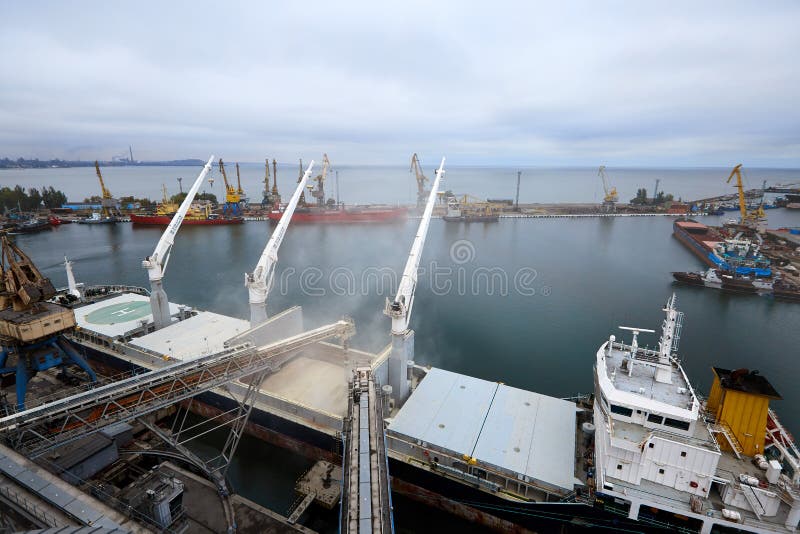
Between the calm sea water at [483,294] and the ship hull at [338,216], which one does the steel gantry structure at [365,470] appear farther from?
the ship hull at [338,216]

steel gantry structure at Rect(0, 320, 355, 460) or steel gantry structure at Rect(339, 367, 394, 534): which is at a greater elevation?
steel gantry structure at Rect(0, 320, 355, 460)

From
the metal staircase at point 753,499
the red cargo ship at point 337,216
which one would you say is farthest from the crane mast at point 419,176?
the metal staircase at point 753,499

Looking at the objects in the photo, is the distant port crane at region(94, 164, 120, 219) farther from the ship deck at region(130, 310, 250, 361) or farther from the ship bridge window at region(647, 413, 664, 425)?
the ship bridge window at region(647, 413, 664, 425)

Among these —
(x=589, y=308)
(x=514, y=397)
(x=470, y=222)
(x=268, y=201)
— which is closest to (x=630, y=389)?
(x=514, y=397)

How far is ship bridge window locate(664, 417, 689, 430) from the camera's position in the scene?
14500 millimetres

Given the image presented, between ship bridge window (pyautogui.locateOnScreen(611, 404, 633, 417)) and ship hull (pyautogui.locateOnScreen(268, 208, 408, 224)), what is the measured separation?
85.3m

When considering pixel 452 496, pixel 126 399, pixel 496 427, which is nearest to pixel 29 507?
pixel 126 399

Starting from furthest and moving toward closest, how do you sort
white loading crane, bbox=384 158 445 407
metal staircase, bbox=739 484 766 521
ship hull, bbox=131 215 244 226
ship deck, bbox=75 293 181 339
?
ship hull, bbox=131 215 244 226 → ship deck, bbox=75 293 181 339 → white loading crane, bbox=384 158 445 407 → metal staircase, bbox=739 484 766 521

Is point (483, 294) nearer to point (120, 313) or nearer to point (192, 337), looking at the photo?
point (192, 337)

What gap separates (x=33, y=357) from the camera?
2159 centimetres

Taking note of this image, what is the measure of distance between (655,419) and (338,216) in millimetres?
87745

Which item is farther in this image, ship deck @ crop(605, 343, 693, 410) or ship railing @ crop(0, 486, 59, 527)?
ship deck @ crop(605, 343, 693, 410)

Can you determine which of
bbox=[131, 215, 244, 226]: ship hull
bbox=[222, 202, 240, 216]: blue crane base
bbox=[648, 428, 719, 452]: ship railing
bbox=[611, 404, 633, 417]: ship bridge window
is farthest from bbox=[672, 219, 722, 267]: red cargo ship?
bbox=[222, 202, 240, 216]: blue crane base

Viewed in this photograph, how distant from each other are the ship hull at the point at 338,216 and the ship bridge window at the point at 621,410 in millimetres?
85297
